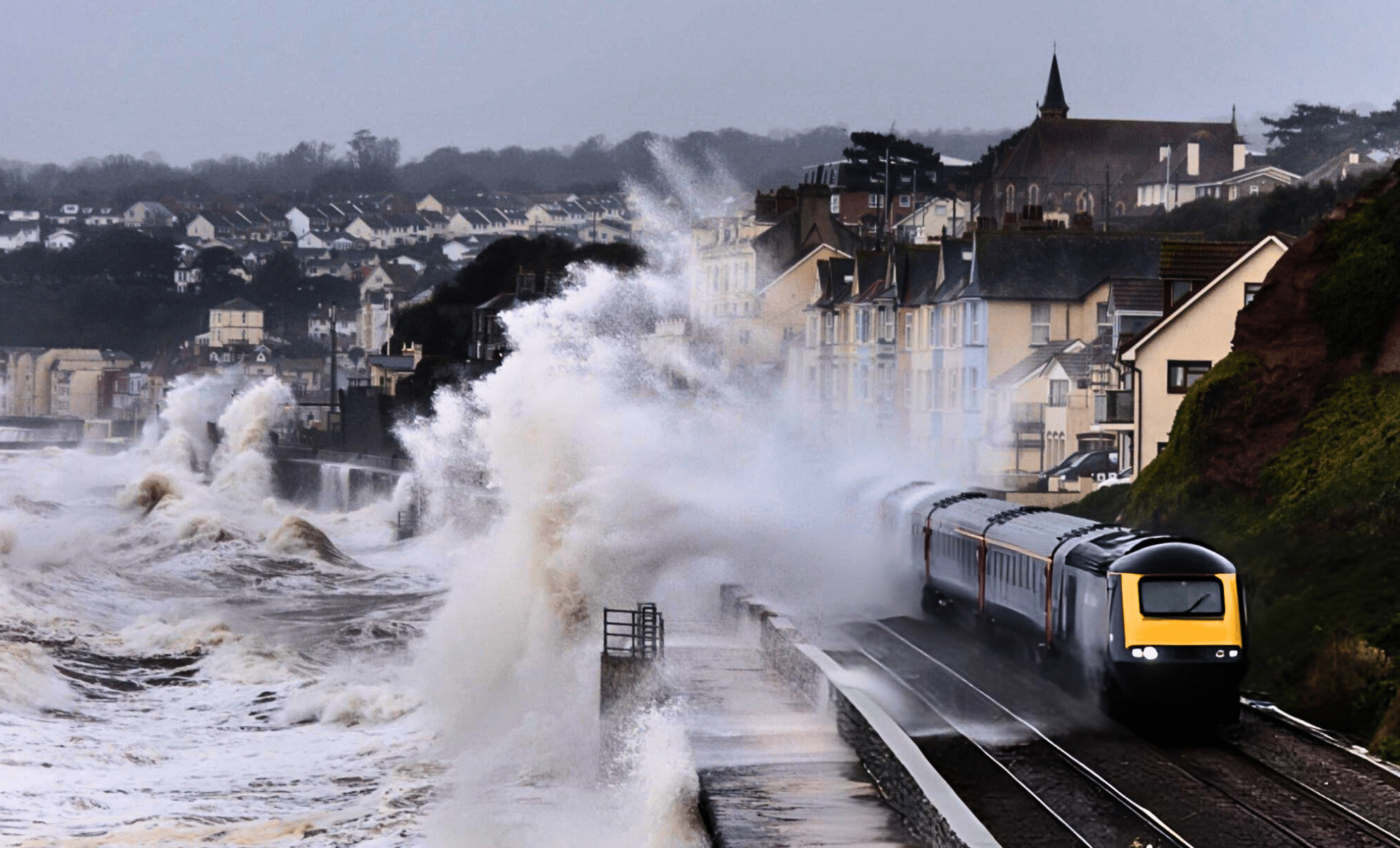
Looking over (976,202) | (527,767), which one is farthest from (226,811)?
(976,202)

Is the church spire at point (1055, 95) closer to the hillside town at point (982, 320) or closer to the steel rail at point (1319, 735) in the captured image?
the hillside town at point (982, 320)

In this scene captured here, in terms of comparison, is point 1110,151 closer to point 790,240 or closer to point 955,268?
point 790,240

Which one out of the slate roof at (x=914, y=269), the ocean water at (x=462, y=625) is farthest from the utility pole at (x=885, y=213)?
the ocean water at (x=462, y=625)

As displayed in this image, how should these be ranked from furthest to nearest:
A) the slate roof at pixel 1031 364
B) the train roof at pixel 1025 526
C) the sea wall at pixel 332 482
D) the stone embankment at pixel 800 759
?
1. the sea wall at pixel 332 482
2. the slate roof at pixel 1031 364
3. the train roof at pixel 1025 526
4. the stone embankment at pixel 800 759

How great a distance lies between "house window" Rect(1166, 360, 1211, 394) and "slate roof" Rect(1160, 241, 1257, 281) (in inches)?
84.5

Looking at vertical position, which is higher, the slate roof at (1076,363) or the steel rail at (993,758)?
the slate roof at (1076,363)

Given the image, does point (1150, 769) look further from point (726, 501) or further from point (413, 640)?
point (413, 640)

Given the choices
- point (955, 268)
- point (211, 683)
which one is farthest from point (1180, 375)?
point (211, 683)

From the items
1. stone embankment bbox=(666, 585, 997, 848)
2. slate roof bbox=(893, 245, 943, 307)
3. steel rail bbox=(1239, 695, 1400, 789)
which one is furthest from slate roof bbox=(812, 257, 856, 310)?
steel rail bbox=(1239, 695, 1400, 789)

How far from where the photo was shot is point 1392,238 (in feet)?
100

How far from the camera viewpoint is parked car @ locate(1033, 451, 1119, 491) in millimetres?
48750

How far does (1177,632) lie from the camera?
65.9ft

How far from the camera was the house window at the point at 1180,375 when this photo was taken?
41844mm

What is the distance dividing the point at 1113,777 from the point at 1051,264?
39.3m
